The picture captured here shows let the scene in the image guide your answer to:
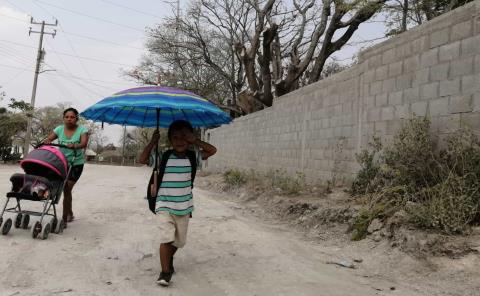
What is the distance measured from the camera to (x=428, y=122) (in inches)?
262

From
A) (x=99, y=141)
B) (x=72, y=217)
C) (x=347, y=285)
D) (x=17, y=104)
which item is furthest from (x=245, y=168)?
(x=99, y=141)

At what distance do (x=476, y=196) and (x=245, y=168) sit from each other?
12742 mm

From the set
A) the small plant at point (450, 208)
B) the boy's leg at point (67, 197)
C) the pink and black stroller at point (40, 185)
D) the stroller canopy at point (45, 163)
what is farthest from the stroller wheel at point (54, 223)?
the small plant at point (450, 208)

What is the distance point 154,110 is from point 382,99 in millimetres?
4353

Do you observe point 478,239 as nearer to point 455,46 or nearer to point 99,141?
point 455,46

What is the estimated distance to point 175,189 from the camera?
4727mm

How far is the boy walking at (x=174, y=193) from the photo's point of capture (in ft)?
15.2

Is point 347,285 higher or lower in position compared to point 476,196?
lower

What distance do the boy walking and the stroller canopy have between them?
6.11 feet

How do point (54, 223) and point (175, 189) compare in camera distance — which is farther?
point (54, 223)

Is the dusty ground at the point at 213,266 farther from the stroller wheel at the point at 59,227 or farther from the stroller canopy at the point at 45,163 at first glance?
the stroller canopy at the point at 45,163

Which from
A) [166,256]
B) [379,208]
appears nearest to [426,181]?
[379,208]

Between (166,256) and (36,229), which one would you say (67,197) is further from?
(166,256)

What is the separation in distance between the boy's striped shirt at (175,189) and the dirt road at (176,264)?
2.36 ft
